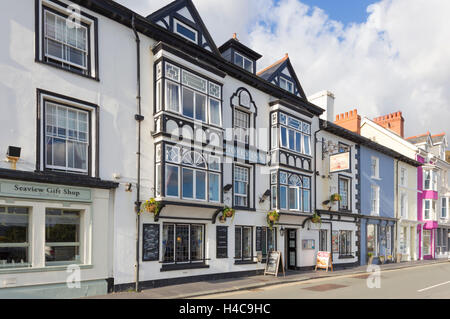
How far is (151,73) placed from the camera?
13.5 metres

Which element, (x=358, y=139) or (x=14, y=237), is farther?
(x=358, y=139)

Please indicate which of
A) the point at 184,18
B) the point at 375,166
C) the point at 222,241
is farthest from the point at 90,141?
the point at 375,166

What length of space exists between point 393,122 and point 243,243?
24745 mm

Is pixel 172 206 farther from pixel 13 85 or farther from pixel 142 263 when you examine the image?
pixel 13 85

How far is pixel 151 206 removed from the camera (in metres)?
12.4

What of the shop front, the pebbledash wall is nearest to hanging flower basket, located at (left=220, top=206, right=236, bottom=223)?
the pebbledash wall

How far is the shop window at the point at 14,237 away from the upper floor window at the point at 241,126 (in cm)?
937

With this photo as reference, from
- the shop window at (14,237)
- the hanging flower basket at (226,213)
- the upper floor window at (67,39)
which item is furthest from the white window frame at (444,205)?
the shop window at (14,237)

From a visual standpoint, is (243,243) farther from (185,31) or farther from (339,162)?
(185,31)

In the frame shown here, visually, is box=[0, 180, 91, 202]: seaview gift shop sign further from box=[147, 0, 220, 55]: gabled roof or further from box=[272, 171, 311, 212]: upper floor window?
box=[272, 171, 311, 212]: upper floor window

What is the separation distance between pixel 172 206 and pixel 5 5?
7.88 m

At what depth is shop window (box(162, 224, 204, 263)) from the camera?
13.4 meters

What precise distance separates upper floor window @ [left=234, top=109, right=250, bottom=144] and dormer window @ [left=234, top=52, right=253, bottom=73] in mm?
2475
